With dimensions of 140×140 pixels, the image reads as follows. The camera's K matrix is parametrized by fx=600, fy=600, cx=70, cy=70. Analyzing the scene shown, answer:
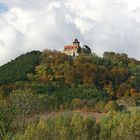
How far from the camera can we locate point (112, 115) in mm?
72750

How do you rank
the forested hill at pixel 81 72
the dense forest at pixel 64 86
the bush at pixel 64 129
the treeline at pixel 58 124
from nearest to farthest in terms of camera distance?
the bush at pixel 64 129 → the treeline at pixel 58 124 → the dense forest at pixel 64 86 → the forested hill at pixel 81 72

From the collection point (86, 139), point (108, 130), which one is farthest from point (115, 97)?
point (86, 139)

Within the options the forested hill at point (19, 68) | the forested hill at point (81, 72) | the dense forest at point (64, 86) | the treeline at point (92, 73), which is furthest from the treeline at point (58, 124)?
the forested hill at point (19, 68)

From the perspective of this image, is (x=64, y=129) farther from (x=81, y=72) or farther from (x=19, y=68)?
(x=19, y=68)

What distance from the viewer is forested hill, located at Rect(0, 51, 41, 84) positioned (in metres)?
176

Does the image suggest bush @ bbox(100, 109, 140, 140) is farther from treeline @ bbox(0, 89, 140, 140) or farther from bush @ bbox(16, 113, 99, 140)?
bush @ bbox(16, 113, 99, 140)

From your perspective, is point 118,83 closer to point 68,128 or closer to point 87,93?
point 87,93

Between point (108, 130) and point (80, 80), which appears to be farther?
point (80, 80)

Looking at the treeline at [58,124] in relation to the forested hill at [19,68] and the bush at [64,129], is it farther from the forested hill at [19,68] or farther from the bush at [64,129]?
the forested hill at [19,68]

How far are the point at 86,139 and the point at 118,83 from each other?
116m

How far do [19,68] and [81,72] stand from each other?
21541 mm

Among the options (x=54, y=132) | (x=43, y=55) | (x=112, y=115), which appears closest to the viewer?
(x=54, y=132)

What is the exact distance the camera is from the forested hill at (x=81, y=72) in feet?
555

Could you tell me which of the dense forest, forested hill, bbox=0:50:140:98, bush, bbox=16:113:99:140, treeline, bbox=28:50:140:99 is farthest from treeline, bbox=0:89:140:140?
forested hill, bbox=0:50:140:98
